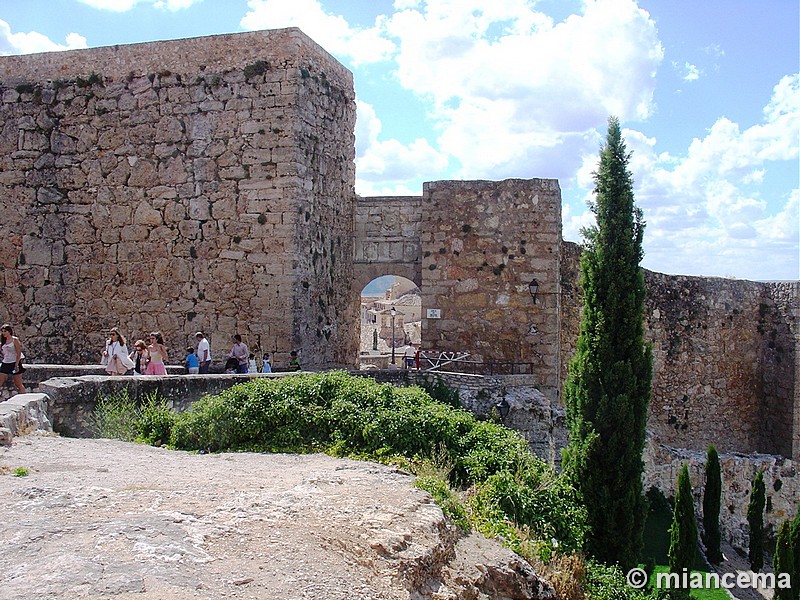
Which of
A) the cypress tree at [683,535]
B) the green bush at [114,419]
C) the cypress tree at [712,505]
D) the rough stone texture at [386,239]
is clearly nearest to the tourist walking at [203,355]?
the green bush at [114,419]

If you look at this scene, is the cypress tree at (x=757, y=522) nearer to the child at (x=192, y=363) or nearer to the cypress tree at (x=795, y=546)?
the cypress tree at (x=795, y=546)

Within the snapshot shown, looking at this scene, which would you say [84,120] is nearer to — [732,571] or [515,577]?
[515,577]

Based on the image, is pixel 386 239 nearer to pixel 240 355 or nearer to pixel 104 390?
pixel 240 355

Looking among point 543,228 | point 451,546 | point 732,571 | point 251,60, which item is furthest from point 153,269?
point 732,571

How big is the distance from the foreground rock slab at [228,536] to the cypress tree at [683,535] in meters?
8.72

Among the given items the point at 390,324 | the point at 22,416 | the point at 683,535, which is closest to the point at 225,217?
the point at 22,416

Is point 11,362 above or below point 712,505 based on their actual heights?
→ above

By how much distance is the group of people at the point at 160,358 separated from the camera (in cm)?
1216

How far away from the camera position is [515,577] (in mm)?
6523

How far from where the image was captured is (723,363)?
20844 mm

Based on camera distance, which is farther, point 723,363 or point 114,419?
point 723,363

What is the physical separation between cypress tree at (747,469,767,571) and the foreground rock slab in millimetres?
12271

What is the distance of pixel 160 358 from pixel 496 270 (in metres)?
6.74

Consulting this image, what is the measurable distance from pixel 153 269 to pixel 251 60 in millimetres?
4380
